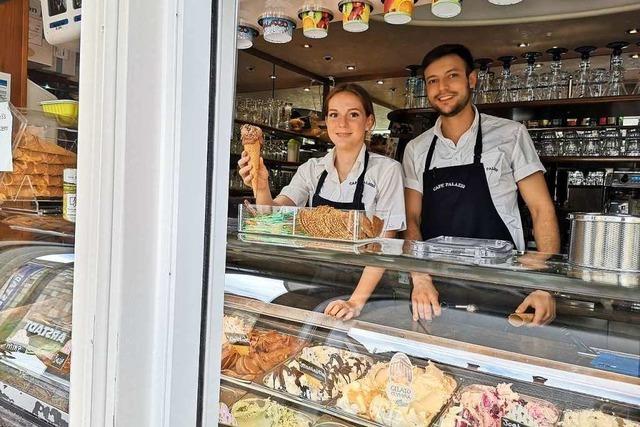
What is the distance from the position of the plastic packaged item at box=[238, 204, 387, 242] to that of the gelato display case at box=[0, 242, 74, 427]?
48 cm

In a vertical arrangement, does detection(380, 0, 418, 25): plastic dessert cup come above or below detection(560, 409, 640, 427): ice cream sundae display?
above

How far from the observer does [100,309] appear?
579mm

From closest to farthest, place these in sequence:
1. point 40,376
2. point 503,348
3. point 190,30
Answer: point 190,30, point 40,376, point 503,348

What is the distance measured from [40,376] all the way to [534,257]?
3.86 feet

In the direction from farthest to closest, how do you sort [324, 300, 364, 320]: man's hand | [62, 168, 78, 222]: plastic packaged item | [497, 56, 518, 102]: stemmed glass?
[497, 56, 518, 102]: stemmed glass → [324, 300, 364, 320]: man's hand → [62, 168, 78, 222]: plastic packaged item

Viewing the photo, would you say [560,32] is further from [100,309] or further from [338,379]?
[100,309]

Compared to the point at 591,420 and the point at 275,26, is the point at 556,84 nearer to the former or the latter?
the point at 275,26

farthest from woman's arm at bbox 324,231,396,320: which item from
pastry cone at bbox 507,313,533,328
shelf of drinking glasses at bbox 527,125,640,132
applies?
shelf of drinking glasses at bbox 527,125,640,132

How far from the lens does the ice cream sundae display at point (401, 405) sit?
123 centimetres

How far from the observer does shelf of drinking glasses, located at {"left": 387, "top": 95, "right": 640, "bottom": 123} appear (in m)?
3.38

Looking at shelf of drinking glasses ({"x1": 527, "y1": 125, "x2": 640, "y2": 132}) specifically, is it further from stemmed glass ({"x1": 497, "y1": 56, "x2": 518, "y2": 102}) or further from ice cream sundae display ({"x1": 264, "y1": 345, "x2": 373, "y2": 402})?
ice cream sundae display ({"x1": 264, "y1": 345, "x2": 373, "y2": 402})

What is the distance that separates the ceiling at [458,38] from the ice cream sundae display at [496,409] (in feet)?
8.14

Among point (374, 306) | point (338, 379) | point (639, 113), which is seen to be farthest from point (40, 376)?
point (639, 113)

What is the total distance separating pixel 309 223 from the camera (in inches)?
54.8
